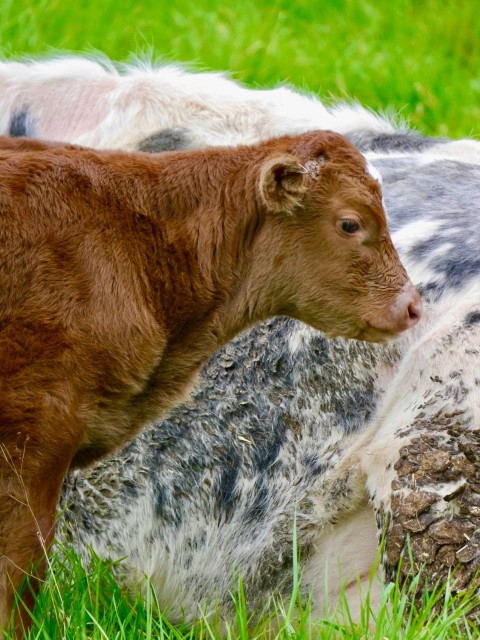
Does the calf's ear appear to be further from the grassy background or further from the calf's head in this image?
the grassy background

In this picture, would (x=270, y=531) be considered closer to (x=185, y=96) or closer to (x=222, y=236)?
(x=222, y=236)

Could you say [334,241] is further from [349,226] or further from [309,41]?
[309,41]

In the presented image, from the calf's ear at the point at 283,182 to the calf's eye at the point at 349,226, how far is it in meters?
0.15

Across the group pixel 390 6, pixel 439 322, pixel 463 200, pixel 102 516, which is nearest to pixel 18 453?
pixel 102 516

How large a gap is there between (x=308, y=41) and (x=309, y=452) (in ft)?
18.1

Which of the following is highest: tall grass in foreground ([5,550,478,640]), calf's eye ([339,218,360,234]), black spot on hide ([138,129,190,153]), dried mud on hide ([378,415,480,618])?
calf's eye ([339,218,360,234])

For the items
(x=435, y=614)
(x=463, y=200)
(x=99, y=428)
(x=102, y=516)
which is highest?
(x=463, y=200)

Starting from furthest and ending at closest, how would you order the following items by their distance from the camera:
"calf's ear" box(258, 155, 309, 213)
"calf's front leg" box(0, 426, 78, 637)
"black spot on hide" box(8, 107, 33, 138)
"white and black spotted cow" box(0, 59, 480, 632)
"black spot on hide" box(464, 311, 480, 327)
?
"black spot on hide" box(8, 107, 33, 138), "black spot on hide" box(464, 311, 480, 327), "white and black spotted cow" box(0, 59, 480, 632), "calf's ear" box(258, 155, 309, 213), "calf's front leg" box(0, 426, 78, 637)

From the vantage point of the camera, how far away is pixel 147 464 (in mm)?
4812

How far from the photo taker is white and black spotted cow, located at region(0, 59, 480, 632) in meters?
4.33

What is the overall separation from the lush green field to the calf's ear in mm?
4110

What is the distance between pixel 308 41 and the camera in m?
9.58

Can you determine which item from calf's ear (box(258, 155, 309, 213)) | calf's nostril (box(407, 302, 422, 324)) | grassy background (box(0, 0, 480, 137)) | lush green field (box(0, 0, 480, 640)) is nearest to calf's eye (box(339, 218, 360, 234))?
calf's ear (box(258, 155, 309, 213))

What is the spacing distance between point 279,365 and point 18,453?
1369 mm
